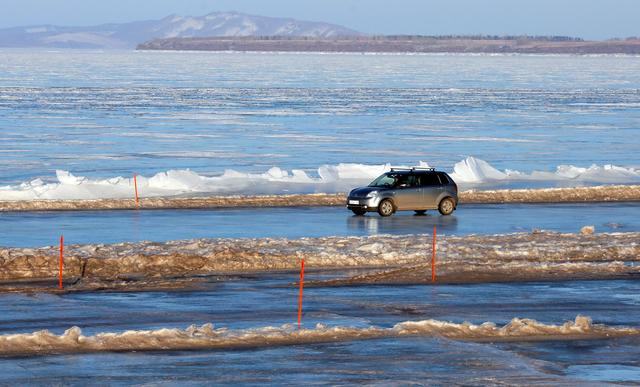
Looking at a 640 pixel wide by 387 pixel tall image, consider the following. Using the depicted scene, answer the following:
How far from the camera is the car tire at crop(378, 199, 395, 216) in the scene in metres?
39.0

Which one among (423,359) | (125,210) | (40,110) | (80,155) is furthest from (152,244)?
(40,110)

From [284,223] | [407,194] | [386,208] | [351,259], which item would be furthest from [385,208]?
[351,259]

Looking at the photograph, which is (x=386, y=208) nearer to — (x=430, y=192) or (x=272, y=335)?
(x=430, y=192)

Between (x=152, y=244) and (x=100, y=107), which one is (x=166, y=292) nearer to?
(x=152, y=244)

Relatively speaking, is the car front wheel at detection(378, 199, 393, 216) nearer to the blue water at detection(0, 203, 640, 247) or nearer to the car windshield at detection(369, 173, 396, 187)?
the blue water at detection(0, 203, 640, 247)

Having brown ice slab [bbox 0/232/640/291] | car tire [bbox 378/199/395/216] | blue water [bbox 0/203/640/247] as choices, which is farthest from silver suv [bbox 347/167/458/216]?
brown ice slab [bbox 0/232/640/291]

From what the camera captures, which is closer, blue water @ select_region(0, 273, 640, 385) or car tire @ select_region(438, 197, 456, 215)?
blue water @ select_region(0, 273, 640, 385)

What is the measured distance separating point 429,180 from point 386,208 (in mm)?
1678

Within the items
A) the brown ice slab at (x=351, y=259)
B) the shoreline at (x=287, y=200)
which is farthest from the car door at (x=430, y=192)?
the brown ice slab at (x=351, y=259)

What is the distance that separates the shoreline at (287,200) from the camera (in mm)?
40812

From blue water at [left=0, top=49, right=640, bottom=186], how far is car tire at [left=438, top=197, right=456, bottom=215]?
18.2m

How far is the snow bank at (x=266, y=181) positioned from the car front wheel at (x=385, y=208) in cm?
984

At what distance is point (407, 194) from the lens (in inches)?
1545

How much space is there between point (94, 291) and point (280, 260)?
5.43 meters
